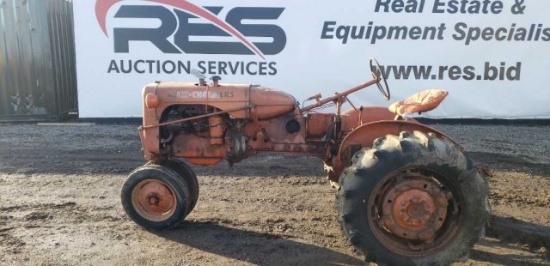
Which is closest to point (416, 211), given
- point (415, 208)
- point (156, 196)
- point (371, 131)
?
point (415, 208)

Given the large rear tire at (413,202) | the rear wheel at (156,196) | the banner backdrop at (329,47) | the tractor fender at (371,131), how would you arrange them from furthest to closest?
the banner backdrop at (329,47) < the rear wheel at (156,196) < the tractor fender at (371,131) < the large rear tire at (413,202)

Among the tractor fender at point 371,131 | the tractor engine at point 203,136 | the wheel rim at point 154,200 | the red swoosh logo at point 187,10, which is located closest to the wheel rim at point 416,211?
the tractor fender at point 371,131

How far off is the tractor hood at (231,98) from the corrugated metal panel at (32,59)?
273 inches

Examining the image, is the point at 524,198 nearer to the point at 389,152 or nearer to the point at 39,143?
the point at 389,152

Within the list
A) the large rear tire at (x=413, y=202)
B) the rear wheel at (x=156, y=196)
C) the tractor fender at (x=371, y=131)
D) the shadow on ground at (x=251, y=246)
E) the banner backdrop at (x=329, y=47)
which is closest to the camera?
the large rear tire at (x=413, y=202)

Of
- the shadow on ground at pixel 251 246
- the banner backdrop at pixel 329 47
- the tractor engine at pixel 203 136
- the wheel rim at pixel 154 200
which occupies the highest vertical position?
the banner backdrop at pixel 329 47

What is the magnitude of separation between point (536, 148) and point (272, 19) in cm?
544

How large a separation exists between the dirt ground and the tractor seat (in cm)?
122

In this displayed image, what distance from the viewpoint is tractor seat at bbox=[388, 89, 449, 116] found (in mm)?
3902

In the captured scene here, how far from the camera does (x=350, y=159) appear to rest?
13.7 ft

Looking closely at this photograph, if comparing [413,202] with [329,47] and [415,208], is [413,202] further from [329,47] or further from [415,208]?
[329,47]

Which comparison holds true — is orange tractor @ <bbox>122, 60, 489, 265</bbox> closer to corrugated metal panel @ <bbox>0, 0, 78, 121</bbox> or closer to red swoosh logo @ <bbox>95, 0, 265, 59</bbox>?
red swoosh logo @ <bbox>95, 0, 265, 59</bbox>

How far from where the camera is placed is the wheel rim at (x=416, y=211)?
3484mm

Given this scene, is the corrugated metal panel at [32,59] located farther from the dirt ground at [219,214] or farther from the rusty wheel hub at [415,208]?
the rusty wheel hub at [415,208]
